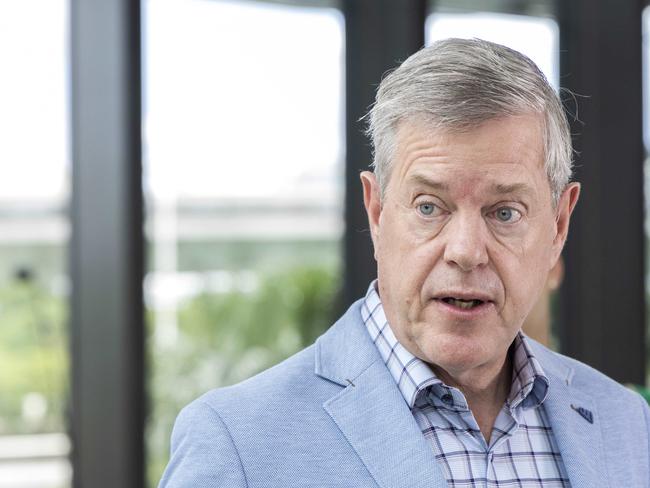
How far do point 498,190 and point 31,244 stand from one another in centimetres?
222

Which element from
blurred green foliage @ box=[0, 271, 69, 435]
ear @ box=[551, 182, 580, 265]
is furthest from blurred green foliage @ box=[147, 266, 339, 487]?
ear @ box=[551, 182, 580, 265]

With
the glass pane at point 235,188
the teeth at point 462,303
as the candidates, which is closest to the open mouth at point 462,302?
the teeth at point 462,303

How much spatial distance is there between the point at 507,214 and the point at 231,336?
Answer: 237cm

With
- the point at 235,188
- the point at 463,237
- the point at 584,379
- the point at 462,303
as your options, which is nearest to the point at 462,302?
the point at 462,303

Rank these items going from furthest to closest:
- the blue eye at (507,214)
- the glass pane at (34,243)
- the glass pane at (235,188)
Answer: the glass pane at (235,188) < the glass pane at (34,243) < the blue eye at (507,214)

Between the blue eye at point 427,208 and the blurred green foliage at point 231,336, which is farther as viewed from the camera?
the blurred green foliage at point 231,336

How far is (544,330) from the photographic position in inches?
81.2

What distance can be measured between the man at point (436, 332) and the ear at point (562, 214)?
0.4 inches

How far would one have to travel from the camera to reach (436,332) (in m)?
1.33

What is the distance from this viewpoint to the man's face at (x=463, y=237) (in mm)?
1286

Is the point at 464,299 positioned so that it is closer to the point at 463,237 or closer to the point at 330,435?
the point at 463,237

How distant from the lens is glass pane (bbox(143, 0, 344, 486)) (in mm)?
3406

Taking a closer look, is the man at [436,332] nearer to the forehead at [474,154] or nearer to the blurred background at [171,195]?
the forehead at [474,154]

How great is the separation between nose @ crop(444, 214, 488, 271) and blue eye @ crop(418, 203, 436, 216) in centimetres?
3
